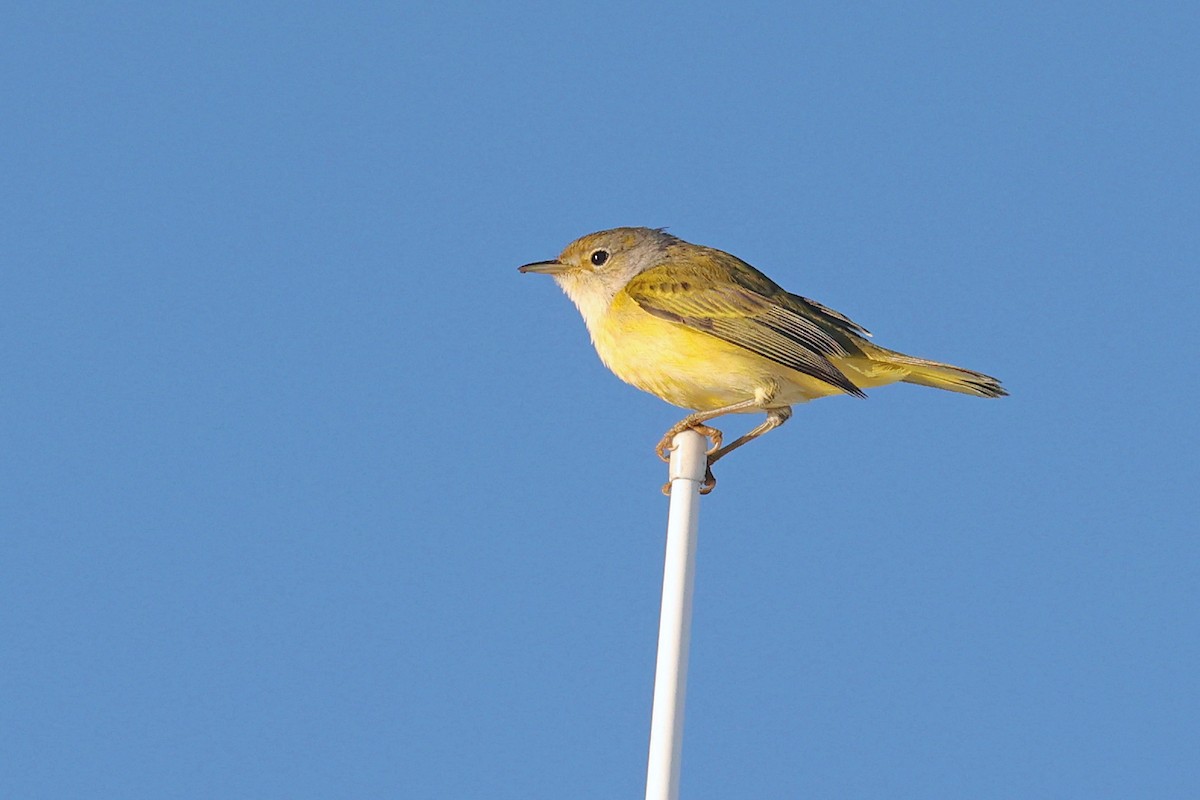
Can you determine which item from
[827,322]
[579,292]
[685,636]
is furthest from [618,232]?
[685,636]

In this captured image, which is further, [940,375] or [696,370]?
[940,375]

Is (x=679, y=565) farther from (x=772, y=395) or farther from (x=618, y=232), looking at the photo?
(x=618, y=232)

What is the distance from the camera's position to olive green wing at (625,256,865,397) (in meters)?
10.0

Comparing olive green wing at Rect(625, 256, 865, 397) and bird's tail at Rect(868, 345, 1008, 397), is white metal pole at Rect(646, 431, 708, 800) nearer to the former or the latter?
olive green wing at Rect(625, 256, 865, 397)

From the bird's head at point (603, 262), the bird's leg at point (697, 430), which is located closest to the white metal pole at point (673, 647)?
the bird's leg at point (697, 430)

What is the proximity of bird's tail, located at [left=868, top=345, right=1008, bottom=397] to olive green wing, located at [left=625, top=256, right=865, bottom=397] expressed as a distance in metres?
0.28

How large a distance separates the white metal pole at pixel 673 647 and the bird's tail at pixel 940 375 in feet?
14.0

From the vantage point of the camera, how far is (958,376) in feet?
34.5

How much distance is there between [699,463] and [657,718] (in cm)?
131

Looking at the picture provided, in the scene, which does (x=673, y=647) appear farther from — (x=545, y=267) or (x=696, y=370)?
(x=545, y=267)

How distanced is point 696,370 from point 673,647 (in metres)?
3.96

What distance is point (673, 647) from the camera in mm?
6262

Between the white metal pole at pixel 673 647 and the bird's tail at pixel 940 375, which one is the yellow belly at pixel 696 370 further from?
the white metal pole at pixel 673 647

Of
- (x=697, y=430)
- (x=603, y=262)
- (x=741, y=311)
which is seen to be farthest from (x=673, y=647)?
(x=603, y=262)
